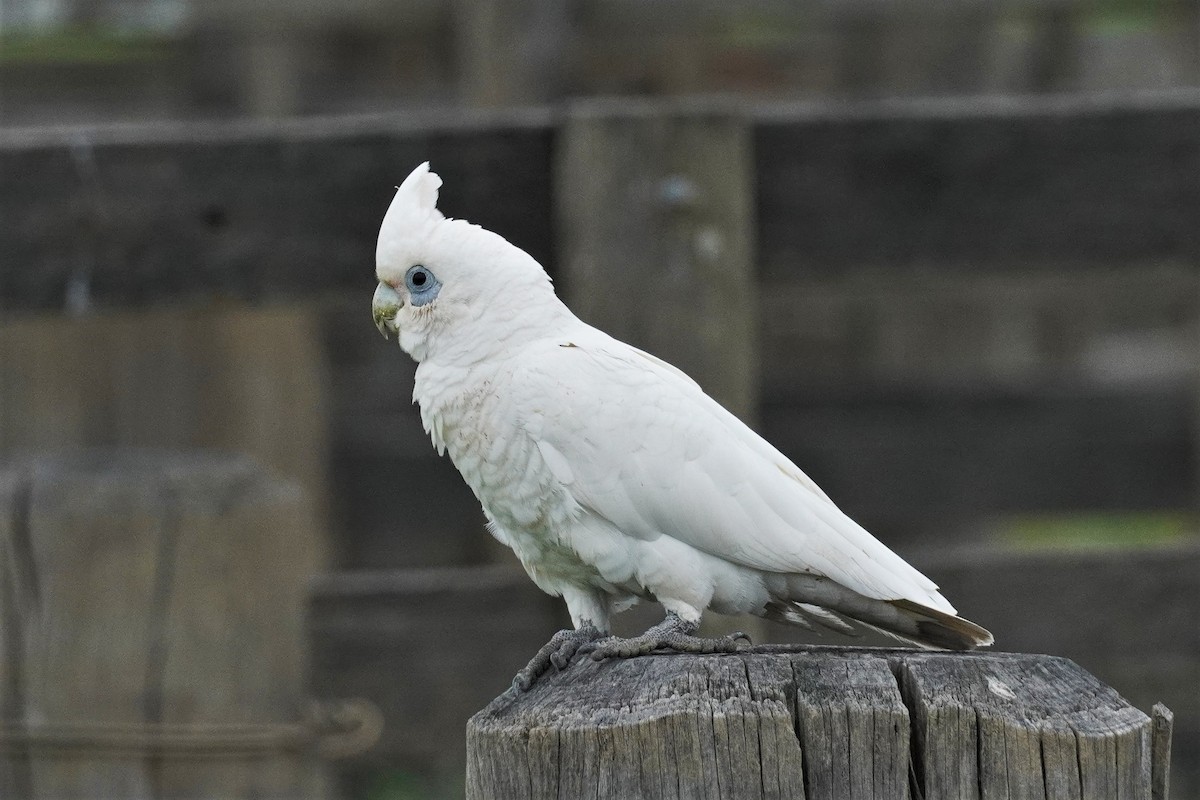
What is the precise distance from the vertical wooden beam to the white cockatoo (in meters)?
0.48

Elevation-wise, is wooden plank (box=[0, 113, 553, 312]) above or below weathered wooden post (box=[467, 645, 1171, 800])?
above

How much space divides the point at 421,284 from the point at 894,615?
95cm

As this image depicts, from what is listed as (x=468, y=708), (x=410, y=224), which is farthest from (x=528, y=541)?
(x=468, y=708)

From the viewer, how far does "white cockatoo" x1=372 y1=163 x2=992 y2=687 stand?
2.14 metres

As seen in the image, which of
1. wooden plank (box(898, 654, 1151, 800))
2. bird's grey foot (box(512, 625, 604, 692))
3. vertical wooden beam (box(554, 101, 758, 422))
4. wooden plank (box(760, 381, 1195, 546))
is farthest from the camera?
wooden plank (box(760, 381, 1195, 546))

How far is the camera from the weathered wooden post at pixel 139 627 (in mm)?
2566

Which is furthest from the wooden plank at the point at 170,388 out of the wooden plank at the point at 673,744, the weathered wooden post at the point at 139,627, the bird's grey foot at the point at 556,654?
the wooden plank at the point at 673,744

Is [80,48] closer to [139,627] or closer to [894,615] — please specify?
[139,627]

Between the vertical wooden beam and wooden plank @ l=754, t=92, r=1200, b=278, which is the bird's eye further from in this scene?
wooden plank @ l=754, t=92, r=1200, b=278

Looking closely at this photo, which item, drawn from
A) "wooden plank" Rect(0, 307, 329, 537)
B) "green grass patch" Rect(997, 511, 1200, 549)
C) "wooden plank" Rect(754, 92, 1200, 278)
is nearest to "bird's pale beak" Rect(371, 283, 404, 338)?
"wooden plank" Rect(754, 92, 1200, 278)

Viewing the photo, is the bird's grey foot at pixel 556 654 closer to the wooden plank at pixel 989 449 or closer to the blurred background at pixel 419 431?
the blurred background at pixel 419 431

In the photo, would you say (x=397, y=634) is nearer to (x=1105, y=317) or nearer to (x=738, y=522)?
(x=738, y=522)

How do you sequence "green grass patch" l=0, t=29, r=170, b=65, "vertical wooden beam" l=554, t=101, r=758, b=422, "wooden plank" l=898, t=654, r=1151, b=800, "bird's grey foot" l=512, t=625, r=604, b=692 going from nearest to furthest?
"wooden plank" l=898, t=654, r=1151, b=800, "bird's grey foot" l=512, t=625, r=604, b=692, "vertical wooden beam" l=554, t=101, r=758, b=422, "green grass patch" l=0, t=29, r=170, b=65

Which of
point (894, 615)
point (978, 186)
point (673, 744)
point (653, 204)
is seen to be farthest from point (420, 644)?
point (673, 744)
